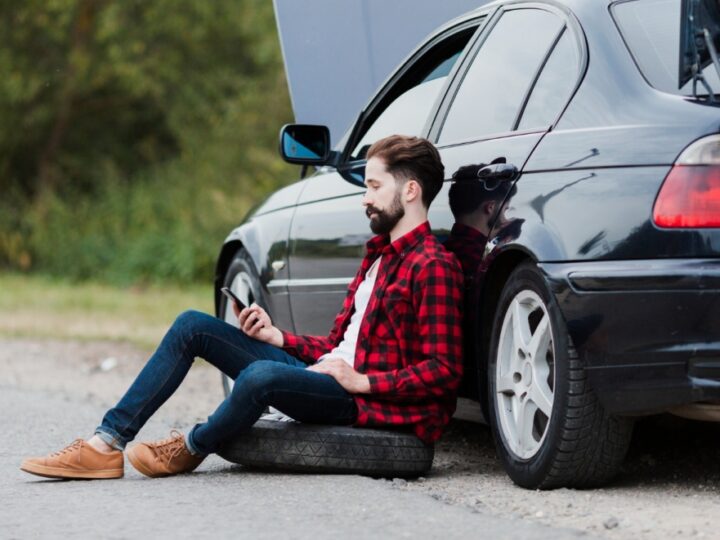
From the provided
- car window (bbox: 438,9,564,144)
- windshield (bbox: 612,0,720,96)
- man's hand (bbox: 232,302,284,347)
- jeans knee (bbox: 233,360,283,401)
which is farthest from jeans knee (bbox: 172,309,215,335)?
windshield (bbox: 612,0,720,96)

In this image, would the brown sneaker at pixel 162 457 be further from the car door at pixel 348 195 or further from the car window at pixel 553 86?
the car window at pixel 553 86

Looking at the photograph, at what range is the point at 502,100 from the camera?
5.39 m

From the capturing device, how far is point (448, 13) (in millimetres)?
7371

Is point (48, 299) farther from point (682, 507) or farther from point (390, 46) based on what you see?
point (682, 507)

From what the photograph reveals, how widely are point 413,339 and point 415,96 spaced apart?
49.1 inches

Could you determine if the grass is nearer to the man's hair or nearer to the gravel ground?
the gravel ground

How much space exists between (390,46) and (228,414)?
2.90 metres

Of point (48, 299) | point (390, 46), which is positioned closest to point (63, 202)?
point (48, 299)

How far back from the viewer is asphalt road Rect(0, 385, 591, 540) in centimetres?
427

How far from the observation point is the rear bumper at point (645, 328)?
4.35 meters

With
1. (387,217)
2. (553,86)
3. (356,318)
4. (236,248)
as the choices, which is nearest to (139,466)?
(356,318)

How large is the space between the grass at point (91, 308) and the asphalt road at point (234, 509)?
22.6ft

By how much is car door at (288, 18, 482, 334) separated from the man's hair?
464mm

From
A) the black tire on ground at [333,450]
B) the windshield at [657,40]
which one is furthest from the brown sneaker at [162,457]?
the windshield at [657,40]
